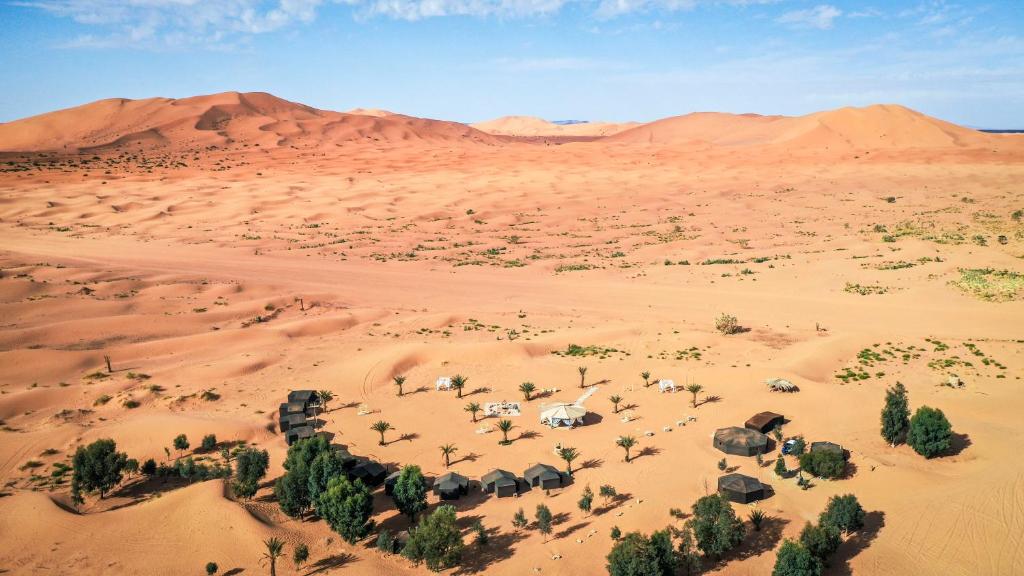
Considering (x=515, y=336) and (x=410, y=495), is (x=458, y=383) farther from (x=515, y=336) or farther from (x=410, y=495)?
(x=410, y=495)

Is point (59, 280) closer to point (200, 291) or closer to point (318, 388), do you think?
point (200, 291)

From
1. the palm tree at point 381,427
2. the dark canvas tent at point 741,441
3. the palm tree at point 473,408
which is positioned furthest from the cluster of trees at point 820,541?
the palm tree at point 381,427

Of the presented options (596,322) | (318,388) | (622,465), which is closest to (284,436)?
(318,388)

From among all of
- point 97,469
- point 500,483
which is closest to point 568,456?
point 500,483

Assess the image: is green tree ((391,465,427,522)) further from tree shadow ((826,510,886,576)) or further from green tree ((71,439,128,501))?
tree shadow ((826,510,886,576))

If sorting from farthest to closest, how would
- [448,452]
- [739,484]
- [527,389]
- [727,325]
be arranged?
[727,325]
[527,389]
[448,452]
[739,484]

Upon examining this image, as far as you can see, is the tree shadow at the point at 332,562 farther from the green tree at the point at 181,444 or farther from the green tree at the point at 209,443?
the green tree at the point at 181,444
